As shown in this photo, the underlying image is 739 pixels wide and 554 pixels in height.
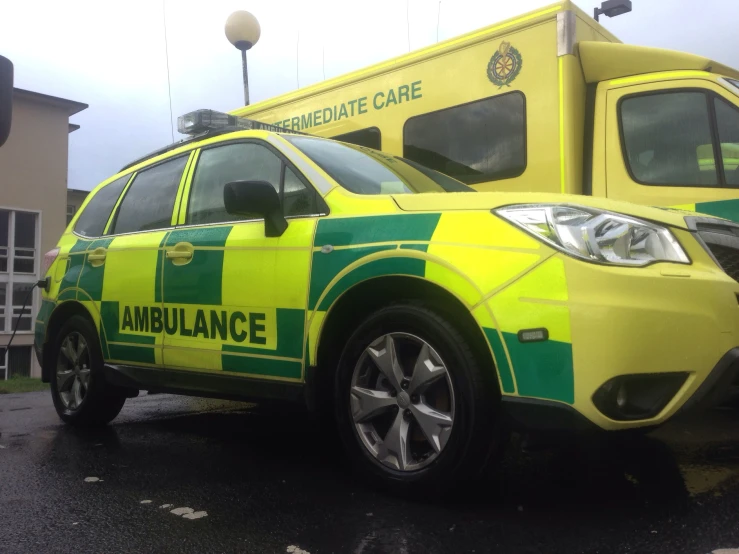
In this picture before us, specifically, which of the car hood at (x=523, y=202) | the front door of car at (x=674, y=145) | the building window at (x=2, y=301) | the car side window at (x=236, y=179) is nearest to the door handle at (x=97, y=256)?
the car side window at (x=236, y=179)

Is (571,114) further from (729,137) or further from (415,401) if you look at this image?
(415,401)

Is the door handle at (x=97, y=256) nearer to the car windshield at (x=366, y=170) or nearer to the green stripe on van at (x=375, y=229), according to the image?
the car windshield at (x=366, y=170)

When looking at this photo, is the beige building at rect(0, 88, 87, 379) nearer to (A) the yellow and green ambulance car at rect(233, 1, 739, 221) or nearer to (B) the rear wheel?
(A) the yellow and green ambulance car at rect(233, 1, 739, 221)

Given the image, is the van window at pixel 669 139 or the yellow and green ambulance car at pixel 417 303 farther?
the van window at pixel 669 139

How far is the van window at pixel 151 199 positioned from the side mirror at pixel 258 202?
3.22 feet

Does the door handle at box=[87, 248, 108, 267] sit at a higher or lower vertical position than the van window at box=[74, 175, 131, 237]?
lower

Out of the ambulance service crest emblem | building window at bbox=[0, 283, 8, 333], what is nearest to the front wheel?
the ambulance service crest emblem

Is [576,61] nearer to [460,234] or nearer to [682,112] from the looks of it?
[682,112]

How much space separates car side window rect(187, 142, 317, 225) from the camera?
345 cm

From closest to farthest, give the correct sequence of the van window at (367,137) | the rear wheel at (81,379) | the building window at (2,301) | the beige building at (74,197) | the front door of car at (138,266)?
1. the front door of car at (138,266)
2. the rear wheel at (81,379)
3. the van window at (367,137)
4. the building window at (2,301)
5. the beige building at (74,197)

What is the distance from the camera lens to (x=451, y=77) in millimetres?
6281

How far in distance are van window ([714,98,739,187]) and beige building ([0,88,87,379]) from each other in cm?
3025

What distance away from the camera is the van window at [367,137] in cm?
679

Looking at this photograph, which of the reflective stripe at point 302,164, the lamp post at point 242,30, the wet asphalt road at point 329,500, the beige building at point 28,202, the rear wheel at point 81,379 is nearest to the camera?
the wet asphalt road at point 329,500
